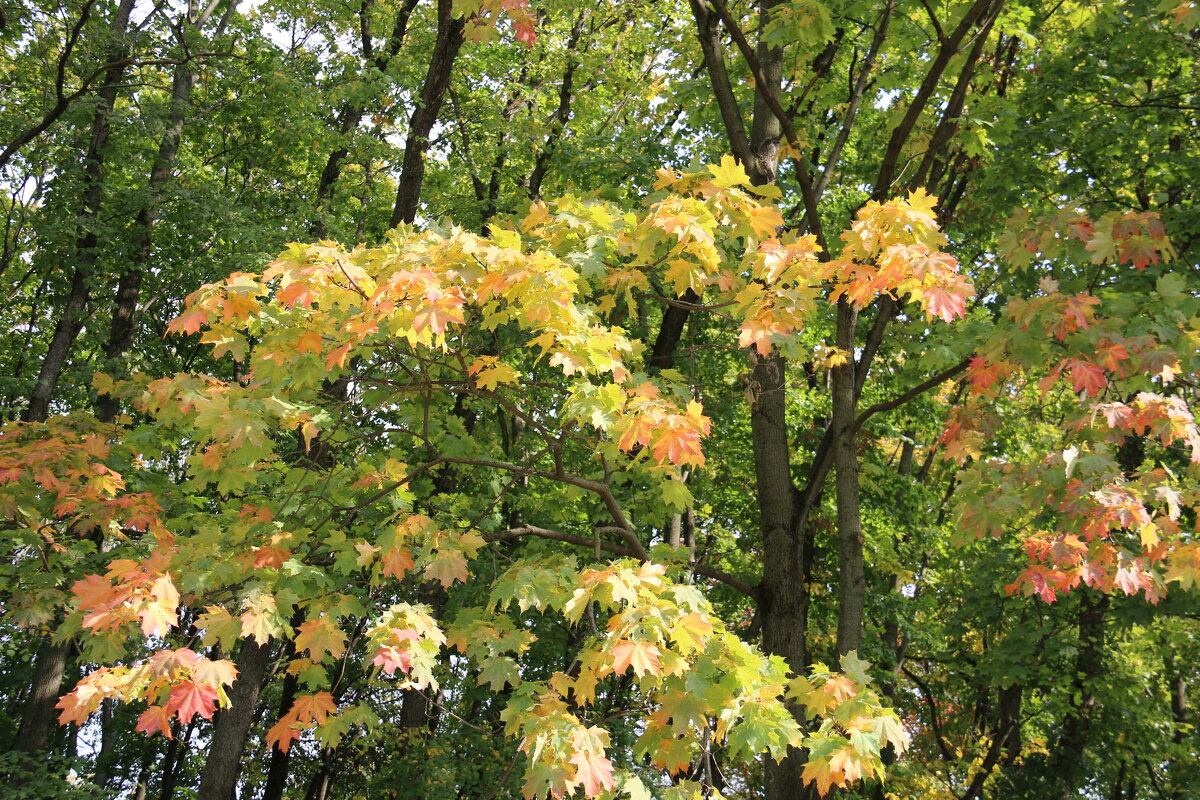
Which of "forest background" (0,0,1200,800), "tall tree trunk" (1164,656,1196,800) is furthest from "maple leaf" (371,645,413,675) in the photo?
Answer: "tall tree trunk" (1164,656,1196,800)

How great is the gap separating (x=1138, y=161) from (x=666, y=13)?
7997mm

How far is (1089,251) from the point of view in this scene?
5223 millimetres

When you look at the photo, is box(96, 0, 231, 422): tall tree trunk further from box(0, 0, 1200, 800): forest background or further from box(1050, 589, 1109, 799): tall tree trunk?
box(1050, 589, 1109, 799): tall tree trunk

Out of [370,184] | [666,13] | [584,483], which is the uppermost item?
[666,13]

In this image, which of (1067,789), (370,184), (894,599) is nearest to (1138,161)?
(894,599)

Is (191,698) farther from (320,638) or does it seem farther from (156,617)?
(320,638)

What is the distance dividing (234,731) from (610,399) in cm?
663

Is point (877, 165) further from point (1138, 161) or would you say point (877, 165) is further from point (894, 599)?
point (894, 599)

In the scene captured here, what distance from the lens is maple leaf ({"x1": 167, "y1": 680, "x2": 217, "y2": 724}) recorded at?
3742mm

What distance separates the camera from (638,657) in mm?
3604

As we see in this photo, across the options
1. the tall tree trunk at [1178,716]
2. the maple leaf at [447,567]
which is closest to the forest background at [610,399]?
the maple leaf at [447,567]

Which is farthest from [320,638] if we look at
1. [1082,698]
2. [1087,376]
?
[1082,698]

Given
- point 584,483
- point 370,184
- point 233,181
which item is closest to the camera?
point 584,483

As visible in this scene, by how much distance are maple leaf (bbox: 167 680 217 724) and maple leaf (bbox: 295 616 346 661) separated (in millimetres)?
510
